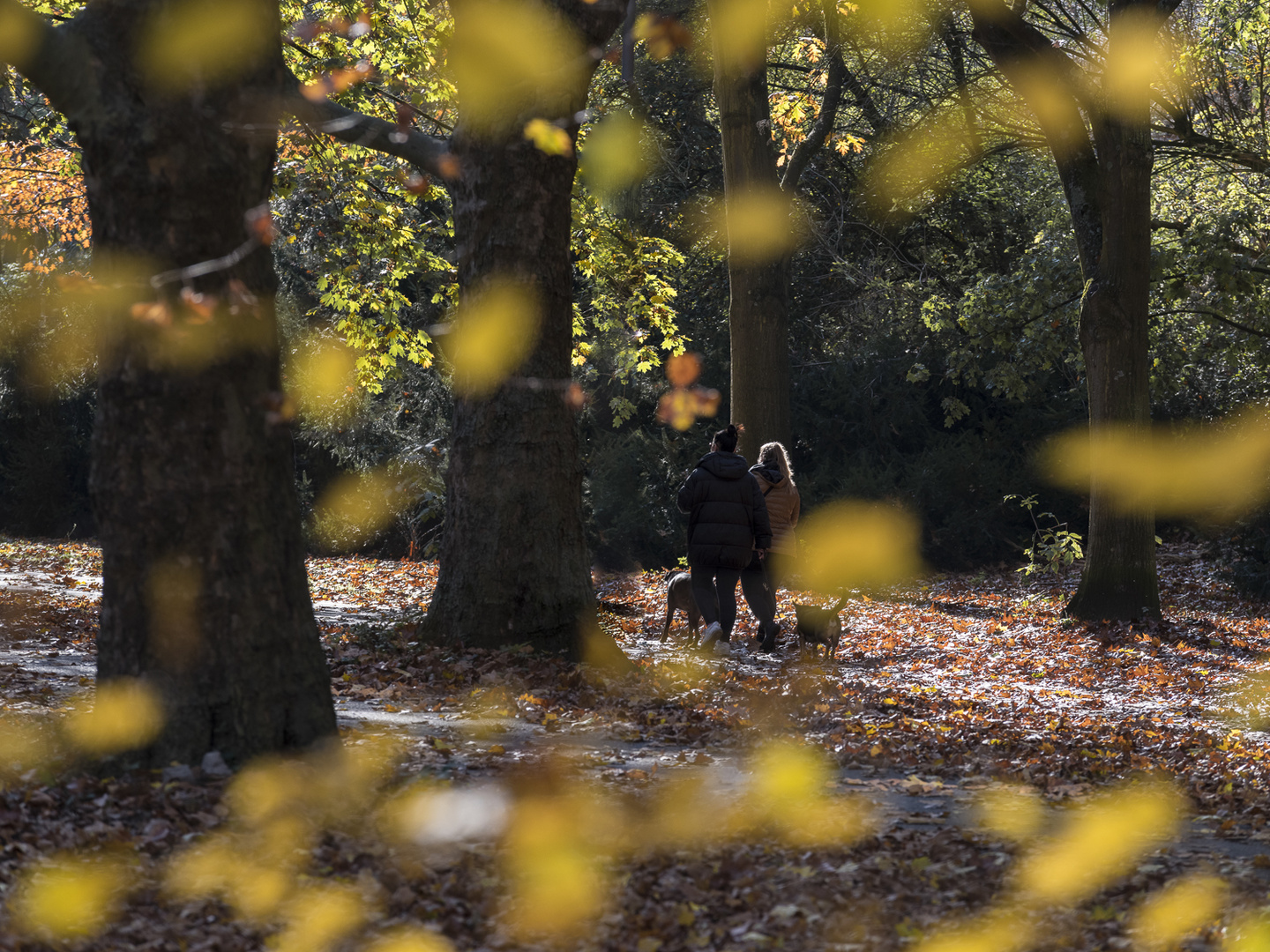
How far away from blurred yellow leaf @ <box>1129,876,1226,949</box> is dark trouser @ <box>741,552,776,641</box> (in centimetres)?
651

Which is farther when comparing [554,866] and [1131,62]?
[1131,62]

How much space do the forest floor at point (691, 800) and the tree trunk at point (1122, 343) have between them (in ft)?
7.29

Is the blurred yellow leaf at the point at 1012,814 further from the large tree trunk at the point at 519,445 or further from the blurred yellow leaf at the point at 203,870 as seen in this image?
the large tree trunk at the point at 519,445

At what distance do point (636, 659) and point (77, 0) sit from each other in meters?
8.39

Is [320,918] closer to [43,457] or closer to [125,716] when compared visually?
[125,716]

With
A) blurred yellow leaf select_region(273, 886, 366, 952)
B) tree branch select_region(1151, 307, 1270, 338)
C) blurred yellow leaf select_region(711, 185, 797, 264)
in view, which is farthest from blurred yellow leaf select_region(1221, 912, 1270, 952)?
tree branch select_region(1151, 307, 1270, 338)

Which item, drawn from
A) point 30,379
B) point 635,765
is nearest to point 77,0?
point 635,765

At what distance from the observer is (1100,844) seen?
17.9 ft

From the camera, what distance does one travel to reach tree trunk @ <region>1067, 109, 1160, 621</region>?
13820 mm

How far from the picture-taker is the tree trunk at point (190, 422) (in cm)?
525

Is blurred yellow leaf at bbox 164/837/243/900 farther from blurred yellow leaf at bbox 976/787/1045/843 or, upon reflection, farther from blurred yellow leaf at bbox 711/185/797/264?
blurred yellow leaf at bbox 711/185/797/264

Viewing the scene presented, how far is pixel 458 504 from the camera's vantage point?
31.1ft

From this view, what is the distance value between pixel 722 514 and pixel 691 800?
506cm

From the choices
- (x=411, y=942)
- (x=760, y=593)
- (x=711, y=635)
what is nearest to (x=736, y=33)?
(x=760, y=593)
